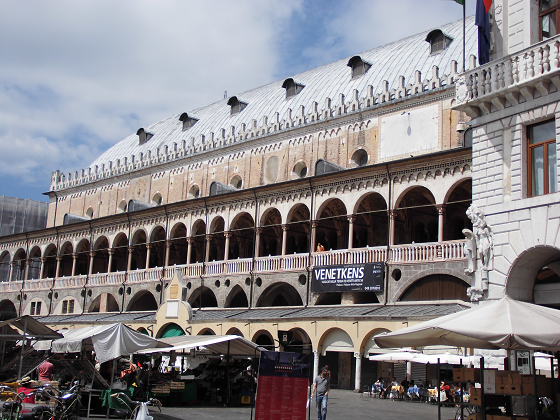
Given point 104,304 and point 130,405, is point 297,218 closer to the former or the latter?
point 104,304

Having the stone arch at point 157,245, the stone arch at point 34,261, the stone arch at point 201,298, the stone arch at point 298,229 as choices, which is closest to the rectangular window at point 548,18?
the stone arch at point 298,229

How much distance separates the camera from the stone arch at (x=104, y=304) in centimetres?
4300

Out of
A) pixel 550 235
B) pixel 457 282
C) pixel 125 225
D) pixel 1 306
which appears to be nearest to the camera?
pixel 550 235

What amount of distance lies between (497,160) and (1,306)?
44911 mm

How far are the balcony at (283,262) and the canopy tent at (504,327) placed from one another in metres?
14.2

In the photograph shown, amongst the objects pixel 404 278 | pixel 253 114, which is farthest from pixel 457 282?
pixel 253 114

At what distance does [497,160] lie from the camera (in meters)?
16.7

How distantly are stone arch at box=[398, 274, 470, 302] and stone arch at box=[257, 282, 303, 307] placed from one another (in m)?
6.97

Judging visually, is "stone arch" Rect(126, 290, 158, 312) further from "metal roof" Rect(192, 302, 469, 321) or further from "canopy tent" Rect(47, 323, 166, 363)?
"canopy tent" Rect(47, 323, 166, 363)

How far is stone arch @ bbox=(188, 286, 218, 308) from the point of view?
122ft

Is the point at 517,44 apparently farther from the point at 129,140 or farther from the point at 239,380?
the point at 129,140

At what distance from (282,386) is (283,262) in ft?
66.6

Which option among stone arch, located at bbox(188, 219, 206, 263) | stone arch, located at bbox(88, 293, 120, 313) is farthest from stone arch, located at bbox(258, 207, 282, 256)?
stone arch, located at bbox(88, 293, 120, 313)

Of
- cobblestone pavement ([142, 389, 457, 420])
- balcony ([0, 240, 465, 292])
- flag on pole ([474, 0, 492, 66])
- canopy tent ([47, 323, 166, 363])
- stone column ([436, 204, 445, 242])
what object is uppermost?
flag on pole ([474, 0, 492, 66])
